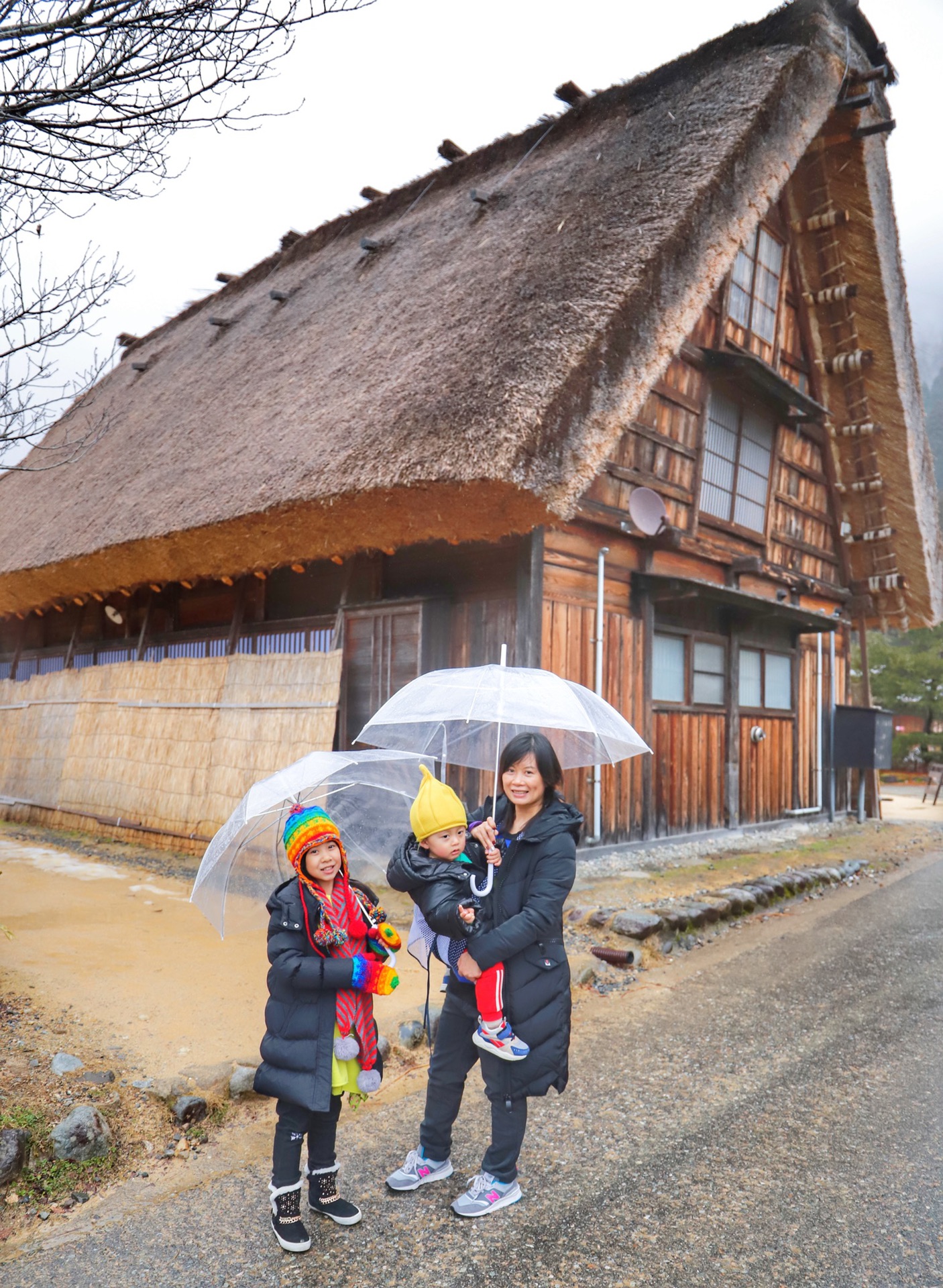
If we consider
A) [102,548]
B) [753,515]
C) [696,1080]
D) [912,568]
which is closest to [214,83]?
[696,1080]

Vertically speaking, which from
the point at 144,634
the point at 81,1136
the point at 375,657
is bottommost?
the point at 81,1136

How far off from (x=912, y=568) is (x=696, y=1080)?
9.67 m

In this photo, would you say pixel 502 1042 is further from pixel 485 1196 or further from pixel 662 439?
pixel 662 439

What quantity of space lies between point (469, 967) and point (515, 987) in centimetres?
15

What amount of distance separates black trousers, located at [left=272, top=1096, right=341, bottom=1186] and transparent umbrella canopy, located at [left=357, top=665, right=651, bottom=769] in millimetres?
1160

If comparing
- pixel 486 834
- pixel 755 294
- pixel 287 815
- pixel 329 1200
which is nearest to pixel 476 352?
pixel 287 815

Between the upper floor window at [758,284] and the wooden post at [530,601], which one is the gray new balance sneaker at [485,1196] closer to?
the wooden post at [530,601]

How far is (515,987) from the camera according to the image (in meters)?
2.26

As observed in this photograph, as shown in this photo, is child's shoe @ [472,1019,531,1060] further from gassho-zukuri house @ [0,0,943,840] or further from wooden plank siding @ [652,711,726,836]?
wooden plank siding @ [652,711,726,836]

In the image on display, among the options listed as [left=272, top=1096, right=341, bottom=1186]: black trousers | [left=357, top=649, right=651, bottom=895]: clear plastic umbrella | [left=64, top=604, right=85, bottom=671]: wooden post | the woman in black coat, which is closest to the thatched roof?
[left=64, top=604, right=85, bottom=671]: wooden post

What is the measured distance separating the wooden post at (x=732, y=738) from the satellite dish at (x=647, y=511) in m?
1.72

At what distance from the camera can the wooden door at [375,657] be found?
21.5 ft

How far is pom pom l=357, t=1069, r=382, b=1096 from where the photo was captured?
220 centimetres

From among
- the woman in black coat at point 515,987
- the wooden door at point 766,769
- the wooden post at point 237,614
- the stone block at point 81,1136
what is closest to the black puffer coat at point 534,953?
the woman in black coat at point 515,987
